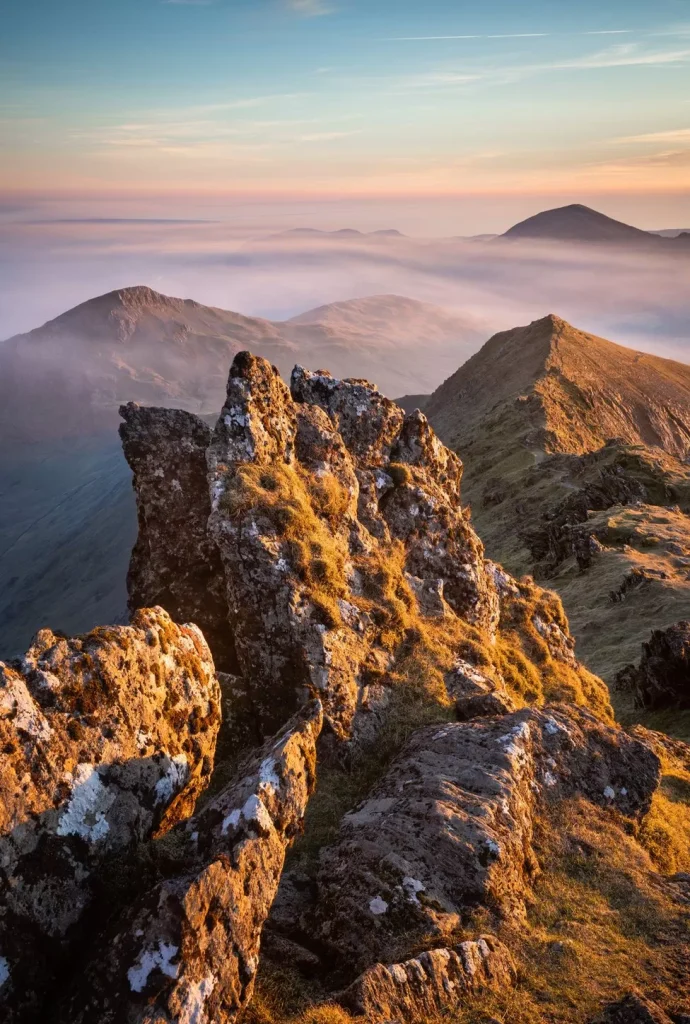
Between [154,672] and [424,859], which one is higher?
[154,672]

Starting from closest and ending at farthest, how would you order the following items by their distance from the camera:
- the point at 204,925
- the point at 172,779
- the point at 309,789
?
1. the point at 204,925
2. the point at 172,779
3. the point at 309,789

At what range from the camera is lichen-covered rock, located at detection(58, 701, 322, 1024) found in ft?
31.7

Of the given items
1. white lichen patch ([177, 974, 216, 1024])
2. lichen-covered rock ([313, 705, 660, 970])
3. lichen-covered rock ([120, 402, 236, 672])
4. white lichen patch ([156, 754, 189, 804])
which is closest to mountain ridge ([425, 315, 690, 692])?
lichen-covered rock ([313, 705, 660, 970])

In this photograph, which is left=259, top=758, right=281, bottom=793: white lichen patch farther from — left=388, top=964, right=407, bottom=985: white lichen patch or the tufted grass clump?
the tufted grass clump

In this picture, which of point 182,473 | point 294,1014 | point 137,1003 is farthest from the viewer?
point 182,473

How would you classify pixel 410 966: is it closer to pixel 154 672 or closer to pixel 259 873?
pixel 259 873

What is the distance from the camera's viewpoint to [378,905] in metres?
12.7

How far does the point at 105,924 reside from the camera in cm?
1079

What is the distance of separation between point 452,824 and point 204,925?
17.4 feet

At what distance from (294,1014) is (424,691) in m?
9.46

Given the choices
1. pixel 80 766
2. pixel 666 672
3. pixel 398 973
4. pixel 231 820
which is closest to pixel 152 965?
pixel 231 820

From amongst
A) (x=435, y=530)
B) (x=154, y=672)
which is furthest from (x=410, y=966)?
(x=435, y=530)

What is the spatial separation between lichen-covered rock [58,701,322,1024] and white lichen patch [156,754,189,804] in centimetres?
69

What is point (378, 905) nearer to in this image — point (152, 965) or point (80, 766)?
point (152, 965)
